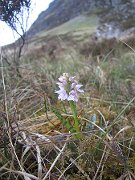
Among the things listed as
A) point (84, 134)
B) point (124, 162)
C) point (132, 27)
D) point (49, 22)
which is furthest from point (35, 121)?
point (49, 22)

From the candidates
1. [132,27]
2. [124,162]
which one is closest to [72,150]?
[124,162]

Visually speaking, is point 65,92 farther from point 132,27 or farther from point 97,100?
point 132,27

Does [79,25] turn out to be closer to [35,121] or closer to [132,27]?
[132,27]

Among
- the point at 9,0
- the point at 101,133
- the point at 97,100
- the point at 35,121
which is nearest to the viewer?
the point at 101,133

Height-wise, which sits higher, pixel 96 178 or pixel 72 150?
pixel 72 150

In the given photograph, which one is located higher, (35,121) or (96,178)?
(35,121)

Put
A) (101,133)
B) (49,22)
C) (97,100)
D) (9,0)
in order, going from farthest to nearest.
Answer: (49,22) < (9,0) < (97,100) < (101,133)

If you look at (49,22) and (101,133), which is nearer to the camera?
(101,133)

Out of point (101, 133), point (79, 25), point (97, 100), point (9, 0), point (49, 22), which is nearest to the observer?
point (101, 133)

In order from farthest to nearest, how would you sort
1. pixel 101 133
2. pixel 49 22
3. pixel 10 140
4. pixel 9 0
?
1. pixel 49 22
2. pixel 9 0
3. pixel 101 133
4. pixel 10 140
